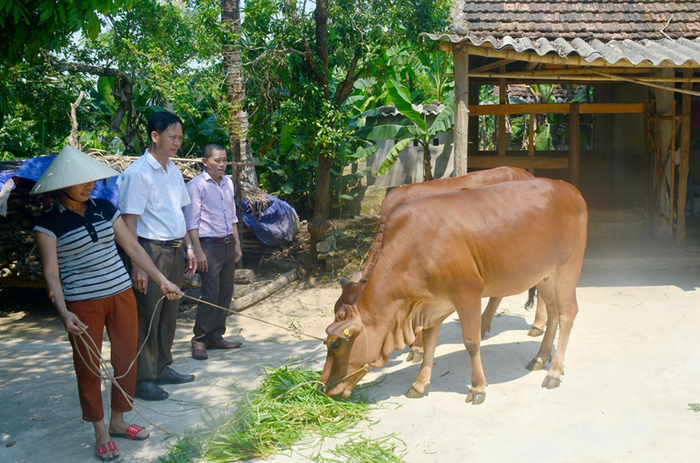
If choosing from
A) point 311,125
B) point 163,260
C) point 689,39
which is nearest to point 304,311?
point 311,125

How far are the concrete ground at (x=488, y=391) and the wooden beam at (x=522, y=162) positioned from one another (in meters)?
2.80

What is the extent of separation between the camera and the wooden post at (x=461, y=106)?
328 inches

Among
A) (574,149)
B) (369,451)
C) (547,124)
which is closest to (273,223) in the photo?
(574,149)

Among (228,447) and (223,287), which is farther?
(223,287)

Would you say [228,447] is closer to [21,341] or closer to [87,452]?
[87,452]

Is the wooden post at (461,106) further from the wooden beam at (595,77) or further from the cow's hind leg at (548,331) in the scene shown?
the cow's hind leg at (548,331)

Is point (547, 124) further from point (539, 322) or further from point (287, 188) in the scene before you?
point (539, 322)

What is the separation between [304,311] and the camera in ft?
27.1

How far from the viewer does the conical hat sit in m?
3.98

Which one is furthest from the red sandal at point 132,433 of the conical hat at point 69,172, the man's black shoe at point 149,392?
the conical hat at point 69,172

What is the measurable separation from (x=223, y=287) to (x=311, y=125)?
12.0 ft

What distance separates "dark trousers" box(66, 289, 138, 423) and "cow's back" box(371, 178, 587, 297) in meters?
1.81

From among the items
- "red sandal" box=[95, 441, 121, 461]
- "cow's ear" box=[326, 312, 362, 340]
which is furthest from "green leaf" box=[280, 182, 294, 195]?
"red sandal" box=[95, 441, 121, 461]

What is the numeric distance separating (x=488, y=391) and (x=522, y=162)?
595cm
